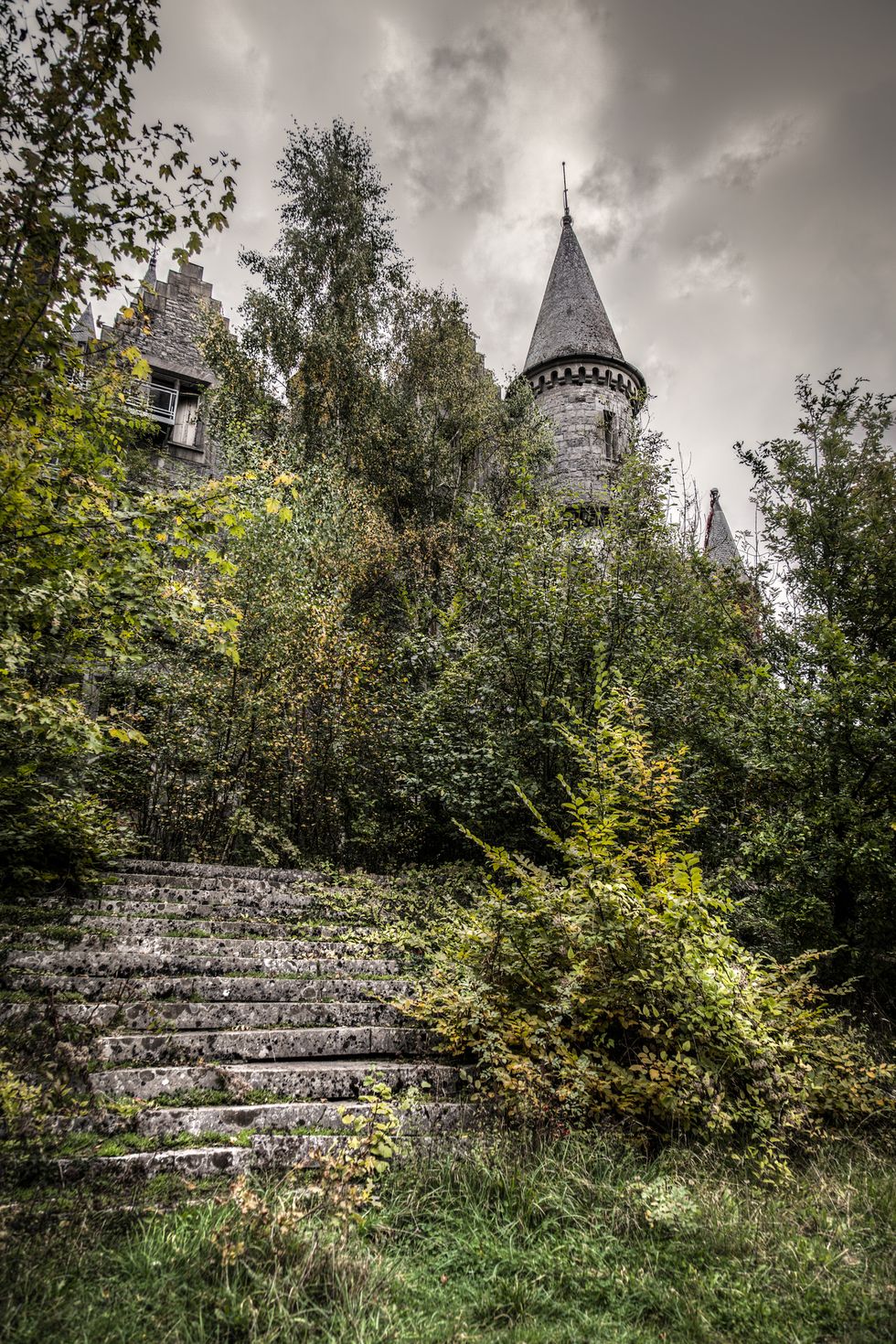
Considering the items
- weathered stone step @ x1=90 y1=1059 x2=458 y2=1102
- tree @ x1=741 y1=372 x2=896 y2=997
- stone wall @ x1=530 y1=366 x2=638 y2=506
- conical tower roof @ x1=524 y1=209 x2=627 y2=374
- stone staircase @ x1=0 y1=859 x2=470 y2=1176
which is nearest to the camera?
stone staircase @ x1=0 y1=859 x2=470 y2=1176

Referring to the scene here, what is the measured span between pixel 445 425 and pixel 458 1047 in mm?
14516

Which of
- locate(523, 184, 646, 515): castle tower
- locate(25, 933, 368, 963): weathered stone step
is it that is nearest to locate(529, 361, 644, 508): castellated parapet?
locate(523, 184, 646, 515): castle tower

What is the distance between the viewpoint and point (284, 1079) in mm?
3486

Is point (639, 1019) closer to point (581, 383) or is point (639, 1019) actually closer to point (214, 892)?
point (214, 892)

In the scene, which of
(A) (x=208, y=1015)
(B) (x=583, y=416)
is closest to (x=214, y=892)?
(A) (x=208, y=1015)

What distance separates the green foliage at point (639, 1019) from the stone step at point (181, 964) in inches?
36.0

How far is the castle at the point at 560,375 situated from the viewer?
46.8 feet

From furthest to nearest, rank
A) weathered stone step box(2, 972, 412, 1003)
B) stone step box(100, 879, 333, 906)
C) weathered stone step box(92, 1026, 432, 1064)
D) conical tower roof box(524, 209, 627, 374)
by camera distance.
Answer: conical tower roof box(524, 209, 627, 374) → stone step box(100, 879, 333, 906) → weathered stone step box(2, 972, 412, 1003) → weathered stone step box(92, 1026, 432, 1064)

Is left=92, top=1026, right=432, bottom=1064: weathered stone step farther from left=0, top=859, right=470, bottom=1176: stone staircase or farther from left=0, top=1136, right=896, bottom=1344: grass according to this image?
left=0, top=1136, right=896, bottom=1344: grass

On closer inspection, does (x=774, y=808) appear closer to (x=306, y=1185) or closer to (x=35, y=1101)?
(x=306, y=1185)

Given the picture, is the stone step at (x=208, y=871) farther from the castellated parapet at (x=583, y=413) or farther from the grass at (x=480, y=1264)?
the castellated parapet at (x=583, y=413)

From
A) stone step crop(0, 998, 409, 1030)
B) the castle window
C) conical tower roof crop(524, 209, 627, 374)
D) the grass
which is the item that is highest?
conical tower roof crop(524, 209, 627, 374)

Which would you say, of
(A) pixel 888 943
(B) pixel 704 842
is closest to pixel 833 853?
(A) pixel 888 943

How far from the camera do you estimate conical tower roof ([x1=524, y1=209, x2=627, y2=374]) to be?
19.3 m
